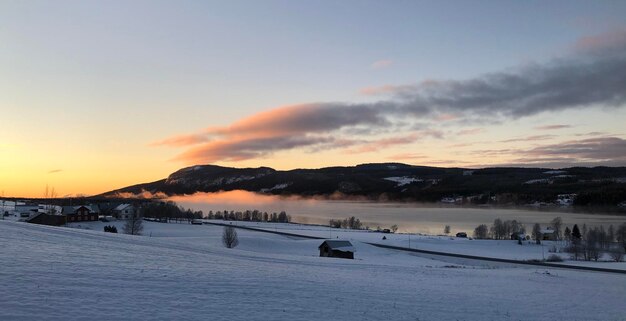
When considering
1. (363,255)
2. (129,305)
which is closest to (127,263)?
(129,305)

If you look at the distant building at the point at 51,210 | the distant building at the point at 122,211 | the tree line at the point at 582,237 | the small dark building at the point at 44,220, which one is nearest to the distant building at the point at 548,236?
the tree line at the point at 582,237

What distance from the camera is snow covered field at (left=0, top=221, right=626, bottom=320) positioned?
46.9 feet

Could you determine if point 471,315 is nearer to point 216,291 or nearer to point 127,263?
point 216,291

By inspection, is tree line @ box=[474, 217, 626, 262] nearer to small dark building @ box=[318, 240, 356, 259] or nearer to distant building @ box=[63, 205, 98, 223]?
small dark building @ box=[318, 240, 356, 259]

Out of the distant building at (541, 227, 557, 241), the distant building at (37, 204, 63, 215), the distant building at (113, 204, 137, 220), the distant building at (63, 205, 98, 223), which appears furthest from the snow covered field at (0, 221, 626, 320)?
the distant building at (113, 204, 137, 220)

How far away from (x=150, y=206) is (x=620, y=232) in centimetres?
16146

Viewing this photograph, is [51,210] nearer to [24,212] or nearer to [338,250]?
[24,212]

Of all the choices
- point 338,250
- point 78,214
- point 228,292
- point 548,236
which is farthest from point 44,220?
point 548,236

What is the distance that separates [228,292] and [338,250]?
158 ft

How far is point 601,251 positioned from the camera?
89188 mm

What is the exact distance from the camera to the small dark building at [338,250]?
212ft

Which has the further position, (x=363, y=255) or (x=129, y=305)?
(x=363, y=255)

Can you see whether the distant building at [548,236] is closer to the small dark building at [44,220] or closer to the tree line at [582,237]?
the tree line at [582,237]

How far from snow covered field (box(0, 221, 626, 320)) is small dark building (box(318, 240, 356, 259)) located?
3265cm
